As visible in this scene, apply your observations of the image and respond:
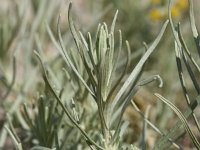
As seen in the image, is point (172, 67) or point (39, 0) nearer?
point (39, 0)

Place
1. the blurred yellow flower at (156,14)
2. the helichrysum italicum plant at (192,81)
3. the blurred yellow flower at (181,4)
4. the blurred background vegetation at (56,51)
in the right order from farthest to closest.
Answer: the blurred yellow flower at (181,4), the blurred yellow flower at (156,14), the blurred background vegetation at (56,51), the helichrysum italicum plant at (192,81)

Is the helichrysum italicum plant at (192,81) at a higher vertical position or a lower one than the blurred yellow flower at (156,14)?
higher

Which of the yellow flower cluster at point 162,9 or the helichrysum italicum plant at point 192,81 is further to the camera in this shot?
the yellow flower cluster at point 162,9

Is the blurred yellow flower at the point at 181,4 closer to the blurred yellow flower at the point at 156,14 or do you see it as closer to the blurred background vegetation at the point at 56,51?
the blurred background vegetation at the point at 56,51

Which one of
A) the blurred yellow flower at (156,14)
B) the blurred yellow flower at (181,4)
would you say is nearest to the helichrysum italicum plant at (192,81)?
the blurred yellow flower at (156,14)

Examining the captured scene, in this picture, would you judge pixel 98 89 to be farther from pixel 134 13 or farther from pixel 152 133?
pixel 134 13

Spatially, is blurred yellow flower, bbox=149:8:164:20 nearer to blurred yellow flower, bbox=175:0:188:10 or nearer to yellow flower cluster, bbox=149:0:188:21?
yellow flower cluster, bbox=149:0:188:21

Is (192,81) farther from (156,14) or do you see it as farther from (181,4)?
(181,4)

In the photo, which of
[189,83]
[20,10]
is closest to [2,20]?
[20,10]

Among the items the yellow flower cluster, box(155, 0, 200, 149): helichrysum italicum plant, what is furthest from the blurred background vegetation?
box(155, 0, 200, 149): helichrysum italicum plant

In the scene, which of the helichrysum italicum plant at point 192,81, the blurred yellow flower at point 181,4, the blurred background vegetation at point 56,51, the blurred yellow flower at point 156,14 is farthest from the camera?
the blurred yellow flower at point 181,4
